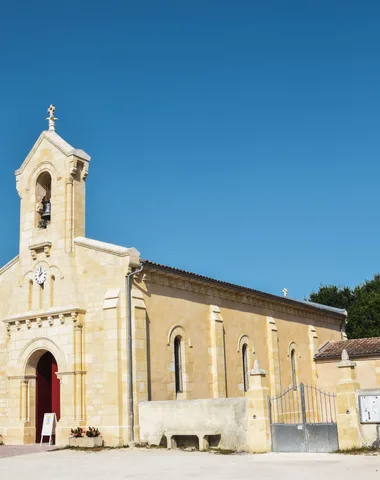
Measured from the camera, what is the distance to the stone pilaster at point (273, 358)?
1163 inches

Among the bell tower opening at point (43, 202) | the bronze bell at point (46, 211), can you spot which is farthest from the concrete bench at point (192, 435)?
the bronze bell at point (46, 211)

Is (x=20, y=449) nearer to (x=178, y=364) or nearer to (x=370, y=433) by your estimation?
(x=178, y=364)

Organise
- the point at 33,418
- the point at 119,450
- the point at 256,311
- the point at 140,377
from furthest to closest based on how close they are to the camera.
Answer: the point at 256,311
the point at 33,418
the point at 140,377
the point at 119,450


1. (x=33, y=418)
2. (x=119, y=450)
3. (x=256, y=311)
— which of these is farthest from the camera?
Answer: (x=256, y=311)

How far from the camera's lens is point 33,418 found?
2219cm

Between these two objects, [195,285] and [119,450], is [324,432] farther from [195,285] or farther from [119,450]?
[195,285]

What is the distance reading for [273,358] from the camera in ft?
97.8

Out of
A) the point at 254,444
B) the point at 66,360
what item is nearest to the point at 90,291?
the point at 66,360

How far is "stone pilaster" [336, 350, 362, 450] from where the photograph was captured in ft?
53.8

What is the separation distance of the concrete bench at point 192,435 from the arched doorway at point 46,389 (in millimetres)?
5229

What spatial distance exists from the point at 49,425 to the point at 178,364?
520cm

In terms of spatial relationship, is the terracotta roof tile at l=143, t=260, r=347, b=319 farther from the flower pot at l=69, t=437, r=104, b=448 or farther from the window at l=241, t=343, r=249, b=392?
the flower pot at l=69, t=437, r=104, b=448

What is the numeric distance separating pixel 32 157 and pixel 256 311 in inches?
504

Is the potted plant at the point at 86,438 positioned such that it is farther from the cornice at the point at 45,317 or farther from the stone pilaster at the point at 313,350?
the stone pilaster at the point at 313,350
